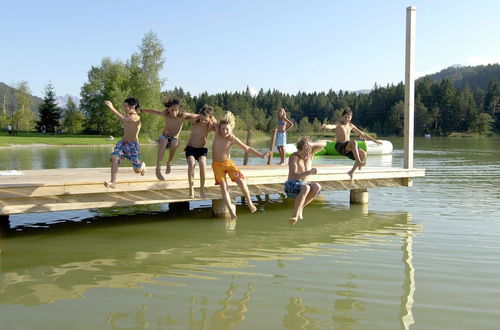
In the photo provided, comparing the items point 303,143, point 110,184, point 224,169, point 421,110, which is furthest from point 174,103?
point 421,110

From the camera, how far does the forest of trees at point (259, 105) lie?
6128 centimetres

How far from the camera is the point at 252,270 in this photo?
778cm

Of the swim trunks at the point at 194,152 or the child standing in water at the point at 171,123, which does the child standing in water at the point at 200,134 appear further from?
the child standing in water at the point at 171,123

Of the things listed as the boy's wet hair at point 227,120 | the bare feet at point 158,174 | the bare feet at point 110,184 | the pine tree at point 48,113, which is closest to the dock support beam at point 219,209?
the bare feet at point 158,174

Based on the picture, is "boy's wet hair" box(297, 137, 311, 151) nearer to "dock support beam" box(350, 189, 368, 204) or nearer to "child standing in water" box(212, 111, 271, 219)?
"child standing in water" box(212, 111, 271, 219)

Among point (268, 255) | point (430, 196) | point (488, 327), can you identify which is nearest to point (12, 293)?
point (268, 255)

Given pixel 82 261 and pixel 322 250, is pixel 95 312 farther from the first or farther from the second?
pixel 322 250

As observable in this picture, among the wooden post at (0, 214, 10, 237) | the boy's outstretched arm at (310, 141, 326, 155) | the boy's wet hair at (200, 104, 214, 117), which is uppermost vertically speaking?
the boy's wet hair at (200, 104, 214, 117)

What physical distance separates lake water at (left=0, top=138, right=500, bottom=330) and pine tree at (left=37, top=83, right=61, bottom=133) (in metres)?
73.4

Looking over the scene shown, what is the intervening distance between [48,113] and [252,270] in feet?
262

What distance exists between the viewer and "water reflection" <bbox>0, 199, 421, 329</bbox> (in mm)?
6020

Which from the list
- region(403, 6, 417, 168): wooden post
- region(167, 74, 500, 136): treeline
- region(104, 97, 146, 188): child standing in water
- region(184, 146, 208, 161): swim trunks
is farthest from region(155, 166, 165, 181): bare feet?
region(167, 74, 500, 136): treeline

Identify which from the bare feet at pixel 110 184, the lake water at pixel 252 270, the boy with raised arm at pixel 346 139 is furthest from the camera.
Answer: the boy with raised arm at pixel 346 139

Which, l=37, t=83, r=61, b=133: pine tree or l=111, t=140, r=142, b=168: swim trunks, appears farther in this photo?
l=37, t=83, r=61, b=133: pine tree
